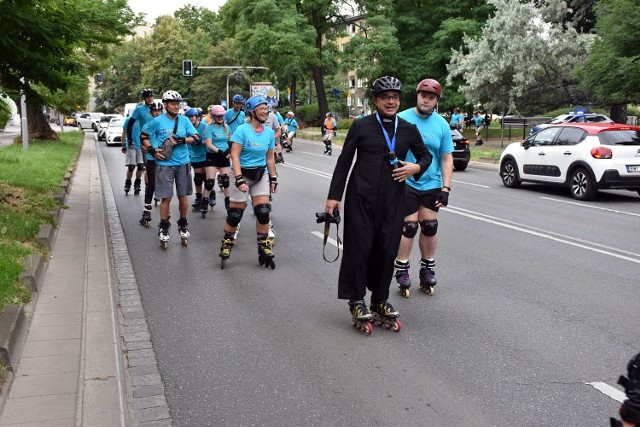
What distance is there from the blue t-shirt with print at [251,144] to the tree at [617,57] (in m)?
14.8

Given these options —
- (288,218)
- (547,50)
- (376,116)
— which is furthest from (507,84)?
(376,116)

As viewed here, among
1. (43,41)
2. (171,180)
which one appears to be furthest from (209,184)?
(43,41)

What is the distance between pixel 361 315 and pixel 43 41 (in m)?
7.15

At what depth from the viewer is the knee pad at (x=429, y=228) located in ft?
22.3

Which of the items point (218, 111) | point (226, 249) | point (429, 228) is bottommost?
point (226, 249)

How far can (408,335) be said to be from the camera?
18.7ft

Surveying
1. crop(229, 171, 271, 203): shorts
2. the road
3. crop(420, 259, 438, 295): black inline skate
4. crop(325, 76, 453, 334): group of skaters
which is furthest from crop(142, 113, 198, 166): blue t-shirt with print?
crop(325, 76, 453, 334): group of skaters

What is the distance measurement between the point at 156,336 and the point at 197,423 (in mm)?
1685

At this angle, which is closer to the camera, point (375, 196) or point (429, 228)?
point (375, 196)

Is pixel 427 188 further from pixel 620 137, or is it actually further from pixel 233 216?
pixel 620 137

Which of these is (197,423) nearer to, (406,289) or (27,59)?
(406,289)

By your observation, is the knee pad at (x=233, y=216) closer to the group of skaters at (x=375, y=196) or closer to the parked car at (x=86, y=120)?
the group of skaters at (x=375, y=196)

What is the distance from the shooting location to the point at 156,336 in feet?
Result: 18.7

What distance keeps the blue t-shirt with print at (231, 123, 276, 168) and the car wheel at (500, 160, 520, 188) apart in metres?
10.6
